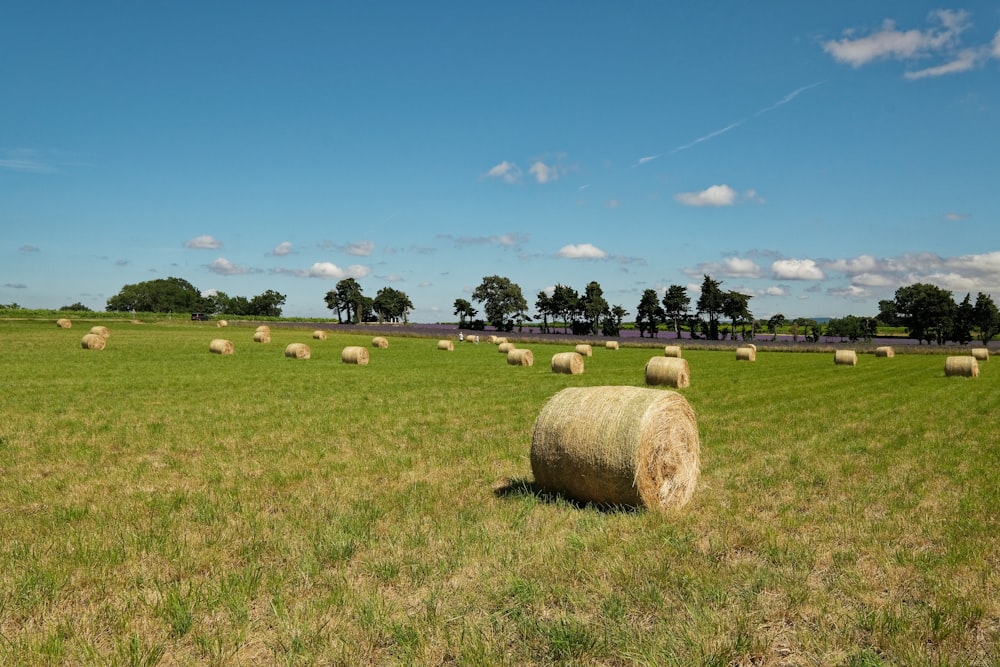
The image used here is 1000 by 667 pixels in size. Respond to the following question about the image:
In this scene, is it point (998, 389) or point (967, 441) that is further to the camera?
point (998, 389)

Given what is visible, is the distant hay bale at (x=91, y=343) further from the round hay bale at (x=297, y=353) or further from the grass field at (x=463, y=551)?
the grass field at (x=463, y=551)

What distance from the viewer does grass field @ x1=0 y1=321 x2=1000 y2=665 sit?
5.25 m

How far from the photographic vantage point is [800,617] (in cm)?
576

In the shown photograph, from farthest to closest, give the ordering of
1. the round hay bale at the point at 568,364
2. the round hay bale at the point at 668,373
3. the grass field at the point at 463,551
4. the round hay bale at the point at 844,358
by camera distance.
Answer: the round hay bale at the point at 844,358 < the round hay bale at the point at 568,364 < the round hay bale at the point at 668,373 < the grass field at the point at 463,551

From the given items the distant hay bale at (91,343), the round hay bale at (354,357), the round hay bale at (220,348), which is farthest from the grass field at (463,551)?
the distant hay bale at (91,343)

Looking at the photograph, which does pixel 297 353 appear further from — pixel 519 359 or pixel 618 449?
pixel 618 449

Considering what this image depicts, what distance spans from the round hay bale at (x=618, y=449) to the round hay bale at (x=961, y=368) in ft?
112

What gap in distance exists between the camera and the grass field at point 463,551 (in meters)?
5.25

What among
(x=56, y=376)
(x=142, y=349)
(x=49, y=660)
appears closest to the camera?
(x=49, y=660)

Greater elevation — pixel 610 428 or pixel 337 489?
pixel 610 428

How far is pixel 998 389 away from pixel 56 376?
41.2 metres

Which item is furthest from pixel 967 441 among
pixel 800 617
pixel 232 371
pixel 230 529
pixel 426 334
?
pixel 426 334

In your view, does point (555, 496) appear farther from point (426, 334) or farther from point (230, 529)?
point (426, 334)

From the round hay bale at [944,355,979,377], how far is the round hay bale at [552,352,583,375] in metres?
21.5
